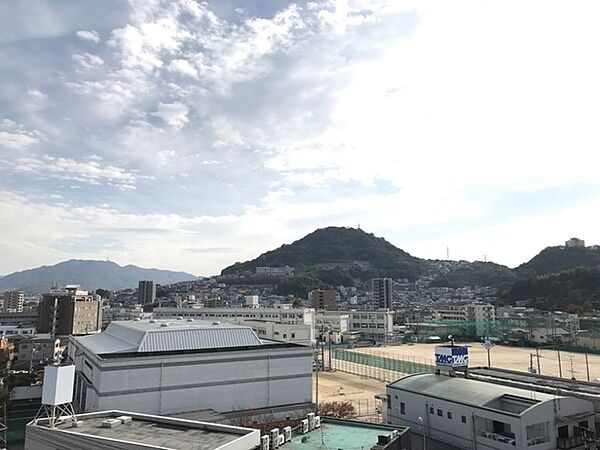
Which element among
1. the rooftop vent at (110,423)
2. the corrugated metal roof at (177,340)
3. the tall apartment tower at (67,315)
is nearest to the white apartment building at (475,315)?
the tall apartment tower at (67,315)

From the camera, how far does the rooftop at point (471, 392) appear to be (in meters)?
22.1

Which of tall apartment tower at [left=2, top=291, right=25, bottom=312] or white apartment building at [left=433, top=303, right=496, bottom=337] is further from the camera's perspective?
tall apartment tower at [left=2, top=291, right=25, bottom=312]

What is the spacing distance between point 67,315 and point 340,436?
82005 mm

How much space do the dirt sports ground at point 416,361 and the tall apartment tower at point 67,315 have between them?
48.6 meters

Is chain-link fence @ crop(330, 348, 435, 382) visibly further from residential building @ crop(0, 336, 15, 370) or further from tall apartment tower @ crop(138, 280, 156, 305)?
tall apartment tower @ crop(138, 280, 156, 305)

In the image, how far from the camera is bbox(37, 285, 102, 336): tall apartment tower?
8644 centimetres

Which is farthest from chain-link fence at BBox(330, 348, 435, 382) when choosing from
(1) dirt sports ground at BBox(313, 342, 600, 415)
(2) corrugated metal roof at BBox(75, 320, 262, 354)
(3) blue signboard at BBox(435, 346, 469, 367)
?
(2) corrugated metal roof at BBox(75, 320, 262, 354)

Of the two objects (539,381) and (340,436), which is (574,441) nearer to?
(539,381)

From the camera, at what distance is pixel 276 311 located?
291 feet

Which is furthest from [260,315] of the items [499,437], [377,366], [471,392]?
[499,437]

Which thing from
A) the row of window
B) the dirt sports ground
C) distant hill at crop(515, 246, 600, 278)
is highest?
distant hill at crop(515, 246, 600, 278)

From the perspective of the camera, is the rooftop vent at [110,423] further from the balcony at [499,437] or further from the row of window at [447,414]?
the balcony at [499,437]

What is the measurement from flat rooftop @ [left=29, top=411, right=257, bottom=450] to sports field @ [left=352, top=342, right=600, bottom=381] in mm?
49208

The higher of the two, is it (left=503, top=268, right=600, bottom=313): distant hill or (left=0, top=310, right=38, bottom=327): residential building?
(left=503, top=268, right=600, bottom=313): distant hill
